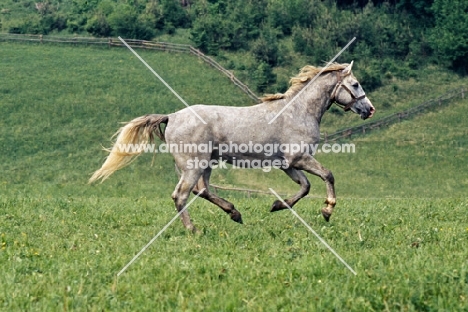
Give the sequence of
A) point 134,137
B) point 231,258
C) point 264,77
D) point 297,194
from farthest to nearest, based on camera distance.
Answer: point 264,77 < point 134,137 < point 297,194 < point 231,258

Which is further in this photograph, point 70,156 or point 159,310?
point 70,156

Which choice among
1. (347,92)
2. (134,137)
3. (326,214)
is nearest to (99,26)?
(134,137)

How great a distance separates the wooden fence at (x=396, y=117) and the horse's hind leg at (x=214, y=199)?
29.2 m

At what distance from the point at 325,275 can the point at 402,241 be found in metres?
2.81

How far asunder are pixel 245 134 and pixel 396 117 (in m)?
37.8

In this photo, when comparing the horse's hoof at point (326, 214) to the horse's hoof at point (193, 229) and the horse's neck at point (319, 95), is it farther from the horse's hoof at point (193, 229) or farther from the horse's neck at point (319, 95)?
the horse's hoof at point (193, 229)

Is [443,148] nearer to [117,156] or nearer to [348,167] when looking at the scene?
[348,167]

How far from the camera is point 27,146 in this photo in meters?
40.4

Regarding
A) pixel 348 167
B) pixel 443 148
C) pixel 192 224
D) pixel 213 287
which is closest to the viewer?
pixel 213 287

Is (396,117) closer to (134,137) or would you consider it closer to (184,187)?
(134,137)

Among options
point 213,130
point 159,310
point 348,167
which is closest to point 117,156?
point 213,130

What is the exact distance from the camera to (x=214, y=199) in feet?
41.3

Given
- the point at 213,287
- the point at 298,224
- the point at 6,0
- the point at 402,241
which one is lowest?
the point at 6,0

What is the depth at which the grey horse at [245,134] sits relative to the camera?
12.3 meters
